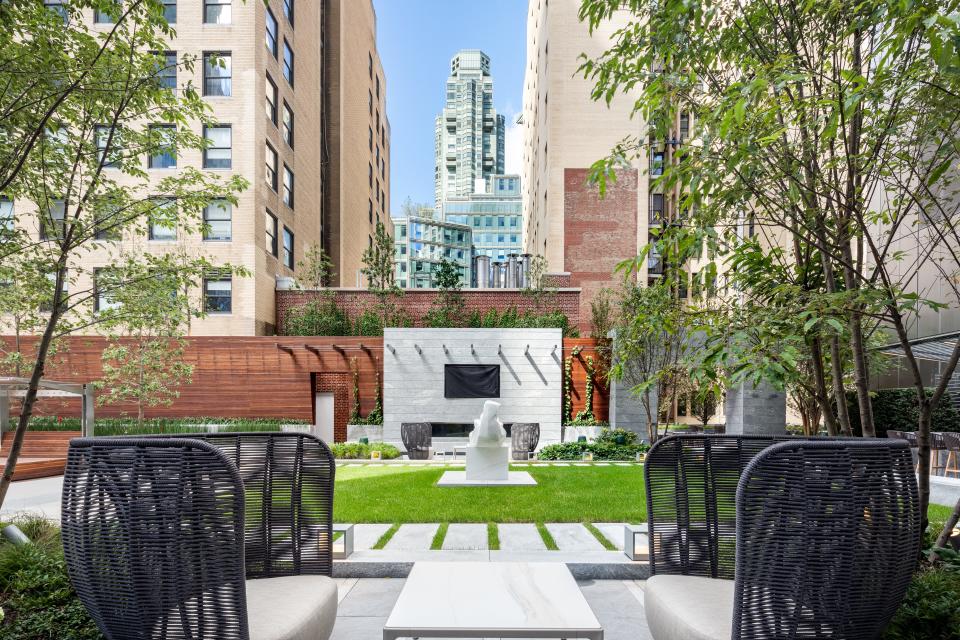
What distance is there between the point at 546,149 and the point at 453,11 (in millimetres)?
74264

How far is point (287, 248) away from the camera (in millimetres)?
23094

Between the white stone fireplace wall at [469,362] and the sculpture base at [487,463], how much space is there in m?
8.18

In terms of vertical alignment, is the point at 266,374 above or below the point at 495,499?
above

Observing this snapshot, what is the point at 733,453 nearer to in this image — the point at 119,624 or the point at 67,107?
the point at 119,624

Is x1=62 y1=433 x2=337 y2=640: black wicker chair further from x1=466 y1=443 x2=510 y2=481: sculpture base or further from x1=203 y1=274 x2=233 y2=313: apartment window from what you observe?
x1=203 y1=274 x2=233 y2=313: apartment window

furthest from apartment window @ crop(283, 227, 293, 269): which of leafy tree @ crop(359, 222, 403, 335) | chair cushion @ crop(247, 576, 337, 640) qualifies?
chair cushion @ crop(247, 576, 337, 640)

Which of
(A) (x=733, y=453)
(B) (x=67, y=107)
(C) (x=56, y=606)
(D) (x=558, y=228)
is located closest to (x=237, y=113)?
(D) (x=558, y=228)

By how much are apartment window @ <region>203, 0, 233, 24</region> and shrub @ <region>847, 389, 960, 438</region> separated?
2294 centimetres

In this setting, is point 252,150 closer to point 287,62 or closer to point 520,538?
point 287,62

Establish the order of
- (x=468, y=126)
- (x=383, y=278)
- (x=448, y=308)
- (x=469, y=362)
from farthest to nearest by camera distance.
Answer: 1. (x=468, y=126)
2. (x=383, y=278)
3. (x=448, y=308)
4. (x=469, y=362)

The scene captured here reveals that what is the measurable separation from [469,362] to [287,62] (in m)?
15.1

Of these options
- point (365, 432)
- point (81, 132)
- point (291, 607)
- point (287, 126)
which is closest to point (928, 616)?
point (291, 607)

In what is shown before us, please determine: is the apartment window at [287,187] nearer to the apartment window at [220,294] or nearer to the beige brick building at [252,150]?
the beige brick building at [252,150]

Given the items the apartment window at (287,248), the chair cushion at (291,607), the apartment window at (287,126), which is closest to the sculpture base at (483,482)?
the chair cushion at (291,607)
